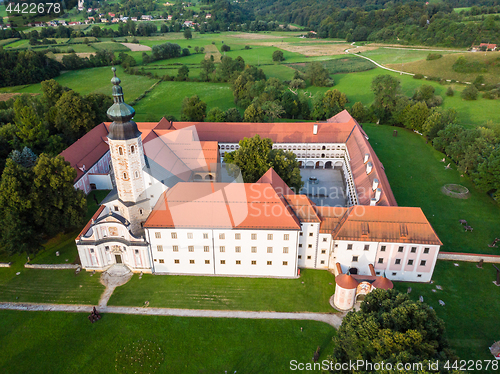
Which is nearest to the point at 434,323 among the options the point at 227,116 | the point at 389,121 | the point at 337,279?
the point at 337,279

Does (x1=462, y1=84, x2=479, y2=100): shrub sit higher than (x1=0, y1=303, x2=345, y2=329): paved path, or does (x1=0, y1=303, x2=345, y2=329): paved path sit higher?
(x1=462, y1=84, x2=479, y2=100): shrub

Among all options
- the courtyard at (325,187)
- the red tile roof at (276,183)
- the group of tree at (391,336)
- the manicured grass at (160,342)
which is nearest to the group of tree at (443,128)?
the courtyard at (325,187)

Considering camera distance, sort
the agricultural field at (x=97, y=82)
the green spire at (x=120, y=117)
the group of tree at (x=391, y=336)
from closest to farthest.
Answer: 1. the group of tree at (x=391, y=336)
2. the green spire at (x=120, y=117)
3. the agricultural field at (x=97, y=82)

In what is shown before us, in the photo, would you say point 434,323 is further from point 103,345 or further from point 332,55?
point 332,55

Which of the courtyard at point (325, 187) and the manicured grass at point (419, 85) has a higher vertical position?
the manicured grass at point (419, 85)

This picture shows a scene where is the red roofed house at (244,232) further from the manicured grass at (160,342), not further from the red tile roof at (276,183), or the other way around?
the manicured grass at (160,342)

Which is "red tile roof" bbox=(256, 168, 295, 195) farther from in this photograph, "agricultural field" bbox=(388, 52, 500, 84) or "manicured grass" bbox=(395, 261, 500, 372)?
"agricultural field" bbox=(388, 52, 500, 84)

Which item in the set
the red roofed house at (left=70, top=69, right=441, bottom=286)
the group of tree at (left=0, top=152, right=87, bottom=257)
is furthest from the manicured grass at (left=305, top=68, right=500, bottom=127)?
the group of tree at (left=0, top=152, right=87, bottom=257)
